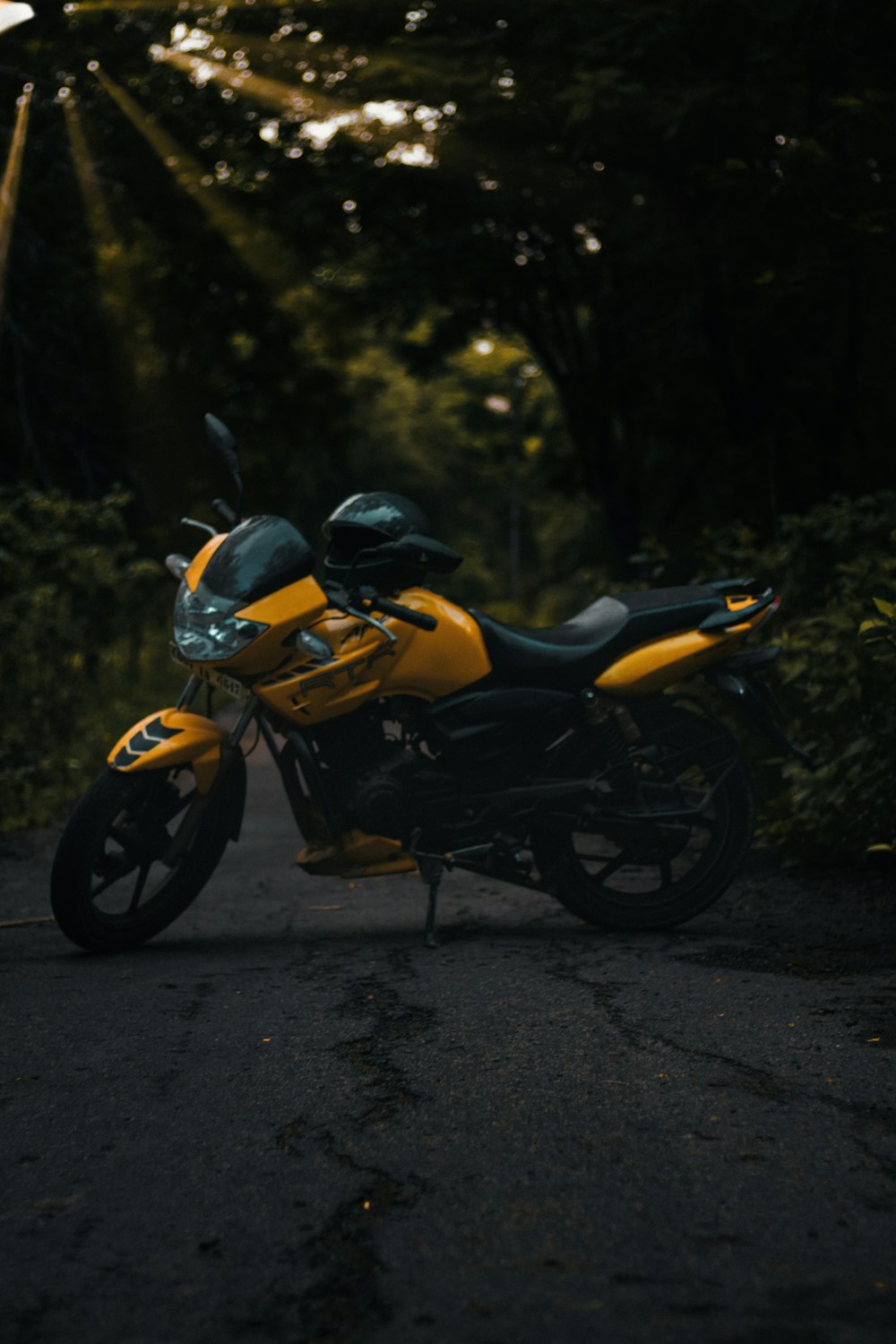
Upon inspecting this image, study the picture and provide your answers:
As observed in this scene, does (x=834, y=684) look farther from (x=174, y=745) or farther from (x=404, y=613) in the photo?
(x=174, y=745)

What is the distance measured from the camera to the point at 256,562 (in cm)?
505

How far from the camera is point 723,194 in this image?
9898 mm

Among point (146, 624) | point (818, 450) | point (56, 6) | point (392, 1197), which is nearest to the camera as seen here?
point (392, 1197)

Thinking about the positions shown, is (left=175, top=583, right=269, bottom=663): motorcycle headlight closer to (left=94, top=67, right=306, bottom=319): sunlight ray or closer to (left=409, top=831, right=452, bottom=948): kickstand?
(left=409, top=831, right=452, bottom=948): kickstand

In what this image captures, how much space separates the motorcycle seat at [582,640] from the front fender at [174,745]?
3.34 ft

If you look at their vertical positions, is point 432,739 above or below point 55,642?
above

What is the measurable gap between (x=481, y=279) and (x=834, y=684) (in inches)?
426

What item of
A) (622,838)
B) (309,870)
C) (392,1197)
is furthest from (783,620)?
(392,1197)

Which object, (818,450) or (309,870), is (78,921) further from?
(818,450)

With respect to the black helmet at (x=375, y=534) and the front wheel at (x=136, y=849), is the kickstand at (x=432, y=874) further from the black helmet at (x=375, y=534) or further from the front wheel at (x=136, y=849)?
the black helmet at (x=375, y=534)

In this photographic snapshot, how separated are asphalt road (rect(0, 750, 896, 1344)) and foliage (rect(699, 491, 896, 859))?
74 cm

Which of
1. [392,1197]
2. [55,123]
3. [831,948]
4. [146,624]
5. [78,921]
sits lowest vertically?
[146,624]

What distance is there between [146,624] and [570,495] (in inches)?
229

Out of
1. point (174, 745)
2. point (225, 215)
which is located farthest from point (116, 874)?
point (225, 215)
